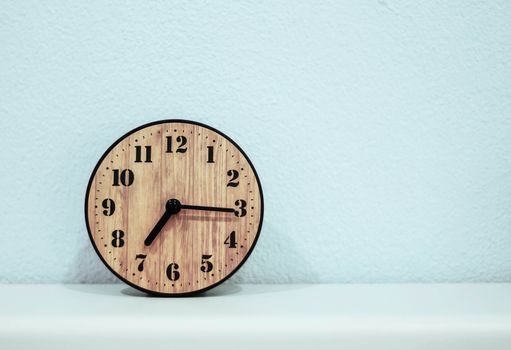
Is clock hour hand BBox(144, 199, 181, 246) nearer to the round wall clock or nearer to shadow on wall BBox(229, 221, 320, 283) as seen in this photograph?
the round wall clock

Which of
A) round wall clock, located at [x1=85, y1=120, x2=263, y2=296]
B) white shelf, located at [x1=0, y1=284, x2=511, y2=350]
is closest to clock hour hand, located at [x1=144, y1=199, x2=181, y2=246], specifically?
round wall clock, located at [x1=85, y1=120, x2=263, y2=296]

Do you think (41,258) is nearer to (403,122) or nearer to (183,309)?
(183,309)

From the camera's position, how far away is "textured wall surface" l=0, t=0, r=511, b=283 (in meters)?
0.87

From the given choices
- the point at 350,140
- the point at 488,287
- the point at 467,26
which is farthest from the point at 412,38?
the point at 488,287

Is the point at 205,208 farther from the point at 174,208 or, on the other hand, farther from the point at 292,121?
the point at 292,121

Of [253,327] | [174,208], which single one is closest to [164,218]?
[174,208]

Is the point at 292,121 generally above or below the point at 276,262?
above

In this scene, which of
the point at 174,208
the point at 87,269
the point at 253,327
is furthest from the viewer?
the point at 87,269

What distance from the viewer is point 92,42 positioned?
885 mm

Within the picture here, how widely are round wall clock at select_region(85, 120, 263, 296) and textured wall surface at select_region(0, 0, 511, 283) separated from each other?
0.14 meters

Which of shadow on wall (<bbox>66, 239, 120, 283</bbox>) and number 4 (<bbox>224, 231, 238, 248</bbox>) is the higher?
number 4 (<bbox>224, 231, 238, 248</bbox>)

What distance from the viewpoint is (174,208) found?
0.72 meters

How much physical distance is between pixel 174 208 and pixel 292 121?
0.30 m

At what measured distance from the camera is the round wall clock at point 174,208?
2.38 feet
